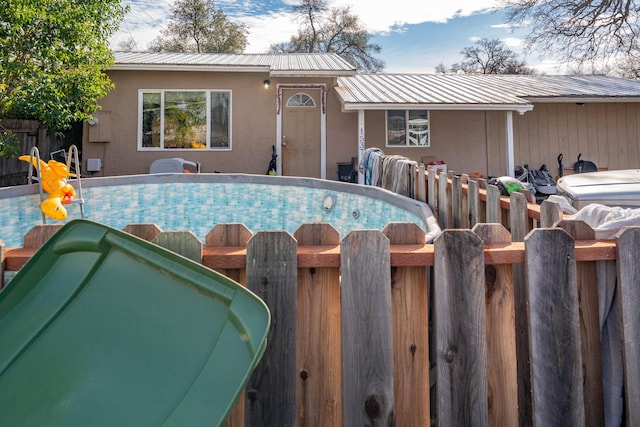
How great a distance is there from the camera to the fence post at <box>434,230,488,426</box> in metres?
1.24

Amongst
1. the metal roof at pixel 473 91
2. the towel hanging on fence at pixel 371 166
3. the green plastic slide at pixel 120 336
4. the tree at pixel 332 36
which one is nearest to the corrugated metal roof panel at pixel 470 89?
the metal roof at pixel 473 91

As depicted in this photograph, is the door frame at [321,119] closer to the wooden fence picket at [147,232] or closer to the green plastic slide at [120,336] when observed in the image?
the wooden fence picket at [147,232]

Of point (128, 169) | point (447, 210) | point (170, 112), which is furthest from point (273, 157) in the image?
point (447, 210)

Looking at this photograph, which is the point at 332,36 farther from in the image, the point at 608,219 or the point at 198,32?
the point at 608,219

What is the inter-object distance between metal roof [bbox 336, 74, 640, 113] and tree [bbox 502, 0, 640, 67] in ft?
18.4

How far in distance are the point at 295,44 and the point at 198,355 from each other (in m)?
26.0

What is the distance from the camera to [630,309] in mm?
1276

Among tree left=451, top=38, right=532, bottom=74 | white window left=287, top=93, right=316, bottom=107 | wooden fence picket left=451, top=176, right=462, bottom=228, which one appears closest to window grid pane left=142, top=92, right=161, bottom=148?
white window left=287, top=93, right=316, bottom=107

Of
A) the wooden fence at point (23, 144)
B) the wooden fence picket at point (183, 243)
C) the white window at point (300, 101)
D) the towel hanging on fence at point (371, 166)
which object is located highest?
the white window at point (300, 101)

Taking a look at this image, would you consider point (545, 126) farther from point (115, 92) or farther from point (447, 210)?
point (115, 92)

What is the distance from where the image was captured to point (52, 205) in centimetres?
499

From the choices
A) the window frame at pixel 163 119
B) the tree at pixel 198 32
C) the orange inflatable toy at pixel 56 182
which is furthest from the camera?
the tree at pixel 198 32

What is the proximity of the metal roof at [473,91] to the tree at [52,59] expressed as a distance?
546cm

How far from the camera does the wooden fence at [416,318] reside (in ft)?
4.05
